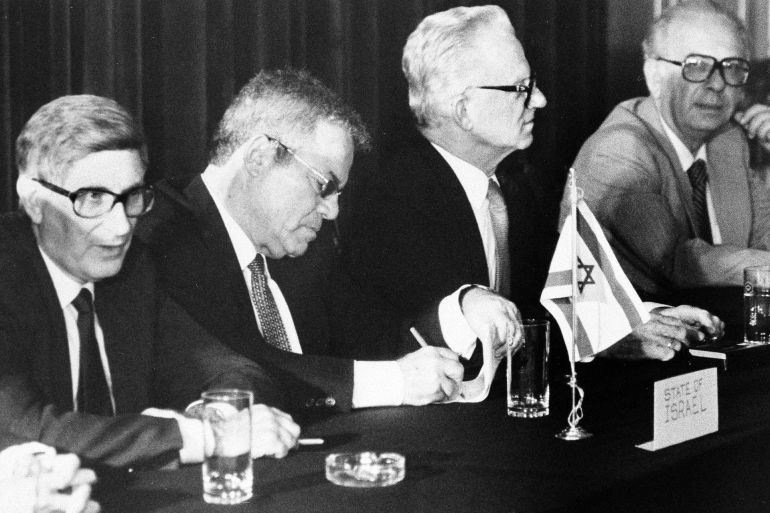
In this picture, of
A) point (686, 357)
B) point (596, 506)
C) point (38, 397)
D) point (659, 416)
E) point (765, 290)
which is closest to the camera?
point (596, 506)

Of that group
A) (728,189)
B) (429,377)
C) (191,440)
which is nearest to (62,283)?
(191,440)

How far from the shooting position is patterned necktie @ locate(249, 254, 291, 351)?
8.79ft

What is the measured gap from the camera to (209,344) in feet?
7.80

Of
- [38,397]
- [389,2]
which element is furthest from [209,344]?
[389,2]

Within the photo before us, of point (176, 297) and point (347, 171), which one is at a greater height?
point (347, 171)

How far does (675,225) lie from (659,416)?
201 centimetres

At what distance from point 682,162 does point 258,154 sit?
2.07m

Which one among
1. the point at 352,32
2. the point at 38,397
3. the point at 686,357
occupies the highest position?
the point at 352,32

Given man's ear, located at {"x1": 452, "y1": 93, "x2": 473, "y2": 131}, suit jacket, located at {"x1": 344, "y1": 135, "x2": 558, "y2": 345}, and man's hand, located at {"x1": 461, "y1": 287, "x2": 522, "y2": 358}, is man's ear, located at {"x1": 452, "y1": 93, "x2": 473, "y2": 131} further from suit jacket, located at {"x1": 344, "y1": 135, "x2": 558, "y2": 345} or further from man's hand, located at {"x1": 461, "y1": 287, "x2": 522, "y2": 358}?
man's hand, located at {"x1": 461, "y1": 287, "x2": 522, "y2": 358}

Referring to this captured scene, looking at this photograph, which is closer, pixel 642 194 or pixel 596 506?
pixel 596 506

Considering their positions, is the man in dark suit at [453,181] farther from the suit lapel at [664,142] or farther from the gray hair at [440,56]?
the suit lapel at [664,142]

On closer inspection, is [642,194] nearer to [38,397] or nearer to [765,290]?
[765,290]

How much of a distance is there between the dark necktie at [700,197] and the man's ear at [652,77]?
343mm

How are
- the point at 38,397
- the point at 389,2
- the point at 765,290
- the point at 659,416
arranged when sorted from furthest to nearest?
1. the point at 765,290
2. the point at 389,2
3. the point at 659,416
4. the point at 38,397
